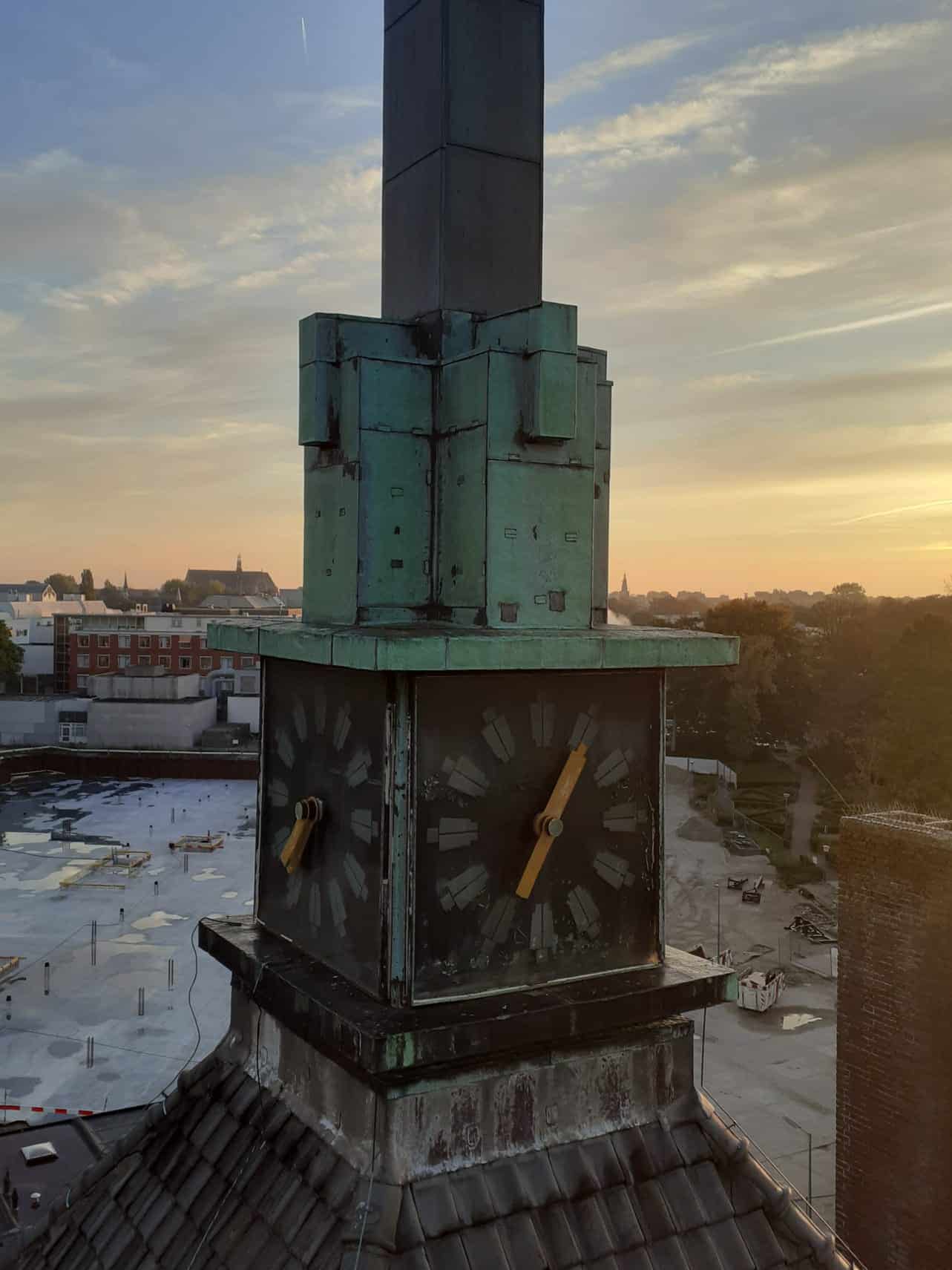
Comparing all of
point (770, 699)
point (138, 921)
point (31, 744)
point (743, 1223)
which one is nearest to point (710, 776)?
point (770, 699)

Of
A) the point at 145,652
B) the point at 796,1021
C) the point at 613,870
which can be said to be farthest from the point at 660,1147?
the point at 145,652

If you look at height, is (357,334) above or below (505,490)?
above

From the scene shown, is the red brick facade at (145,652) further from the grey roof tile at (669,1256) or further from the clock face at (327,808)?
the grey roof tile at (669,1256)

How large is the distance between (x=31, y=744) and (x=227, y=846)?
104 feet

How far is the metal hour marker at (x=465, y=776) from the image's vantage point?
392 cm

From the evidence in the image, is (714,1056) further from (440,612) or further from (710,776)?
(710,776)

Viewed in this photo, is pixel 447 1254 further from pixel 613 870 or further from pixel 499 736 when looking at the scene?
pixel 499 736

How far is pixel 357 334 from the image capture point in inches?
174

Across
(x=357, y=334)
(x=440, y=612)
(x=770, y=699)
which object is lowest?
(x=770, y=699)

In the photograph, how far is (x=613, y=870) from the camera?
14.1 ft

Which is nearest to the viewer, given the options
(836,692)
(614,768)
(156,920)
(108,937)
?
(614,768)

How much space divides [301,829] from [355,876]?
1.17 feet

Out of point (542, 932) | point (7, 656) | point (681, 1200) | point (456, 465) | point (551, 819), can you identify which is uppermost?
point (456, 465)

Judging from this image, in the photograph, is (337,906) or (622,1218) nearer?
(622,1218)
